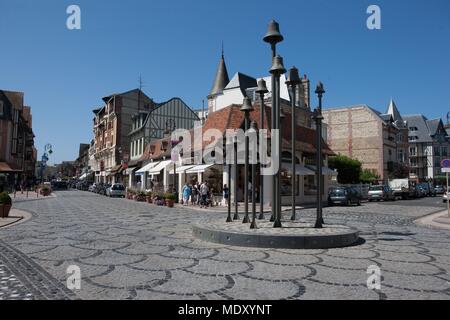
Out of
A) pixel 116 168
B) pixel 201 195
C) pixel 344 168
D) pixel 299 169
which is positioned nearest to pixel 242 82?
pixel 344 168

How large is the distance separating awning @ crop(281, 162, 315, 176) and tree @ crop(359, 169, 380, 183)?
24.5m

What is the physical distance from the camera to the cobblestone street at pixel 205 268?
4984mm

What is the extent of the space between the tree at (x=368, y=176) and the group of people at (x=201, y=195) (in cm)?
2979

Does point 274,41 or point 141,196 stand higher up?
point 274,41

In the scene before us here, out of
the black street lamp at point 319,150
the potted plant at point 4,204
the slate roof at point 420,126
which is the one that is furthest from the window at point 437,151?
the potted plant at point 4,204

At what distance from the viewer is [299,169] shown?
25.6m

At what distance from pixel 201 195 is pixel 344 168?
91.3 feet

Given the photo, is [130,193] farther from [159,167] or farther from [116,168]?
[116,168]

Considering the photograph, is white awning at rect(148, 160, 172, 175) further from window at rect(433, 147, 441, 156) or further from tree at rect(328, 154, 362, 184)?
window at rect(433, 147, 441, 156)

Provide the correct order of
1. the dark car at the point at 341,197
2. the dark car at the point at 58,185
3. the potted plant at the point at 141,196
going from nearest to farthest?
1. the dark car at the point at 341,197
2. the potted plant at the point at 141,196
3. the dark car at the point at 58,185

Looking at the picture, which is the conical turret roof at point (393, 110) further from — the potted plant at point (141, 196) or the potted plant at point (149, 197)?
the potted plant at point (149, 197)

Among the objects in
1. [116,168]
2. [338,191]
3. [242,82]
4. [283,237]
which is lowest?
[283,237]

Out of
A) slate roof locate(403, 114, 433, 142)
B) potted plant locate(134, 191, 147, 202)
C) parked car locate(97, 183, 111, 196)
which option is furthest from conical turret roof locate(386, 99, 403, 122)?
potted plant locate(134, 191, 147, 202)
